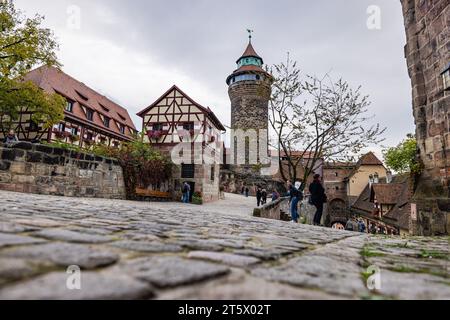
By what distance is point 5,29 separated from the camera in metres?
13.2

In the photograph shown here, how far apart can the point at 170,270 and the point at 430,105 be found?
5896mm

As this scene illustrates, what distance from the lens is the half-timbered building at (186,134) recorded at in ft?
53.3

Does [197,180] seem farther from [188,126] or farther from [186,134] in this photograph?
[188,126]

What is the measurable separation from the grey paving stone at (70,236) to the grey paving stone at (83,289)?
21.5 inches

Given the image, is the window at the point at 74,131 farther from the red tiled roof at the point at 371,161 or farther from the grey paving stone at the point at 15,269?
the red tiled roof at the point at 371,161

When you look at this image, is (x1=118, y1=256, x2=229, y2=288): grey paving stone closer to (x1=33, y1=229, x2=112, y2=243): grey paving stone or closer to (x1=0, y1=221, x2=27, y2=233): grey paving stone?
(x1=33, y1=229, x2=112, y2=243): grey paving stone

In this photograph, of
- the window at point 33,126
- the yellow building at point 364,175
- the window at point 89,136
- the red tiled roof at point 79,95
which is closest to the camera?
the window at point 33,126

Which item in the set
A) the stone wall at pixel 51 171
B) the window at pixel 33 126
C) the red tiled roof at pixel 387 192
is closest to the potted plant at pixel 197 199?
the stone wall at pixel 51 171

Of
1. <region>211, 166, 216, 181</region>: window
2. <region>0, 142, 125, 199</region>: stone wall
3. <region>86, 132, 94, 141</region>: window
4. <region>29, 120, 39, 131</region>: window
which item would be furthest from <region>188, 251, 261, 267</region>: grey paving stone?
<region>86, 132, 94, 141</region>: window

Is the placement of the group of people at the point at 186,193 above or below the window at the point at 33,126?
below

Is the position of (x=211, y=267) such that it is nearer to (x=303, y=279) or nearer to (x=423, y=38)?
(x=303, y=279)

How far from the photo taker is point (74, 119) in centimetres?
1939

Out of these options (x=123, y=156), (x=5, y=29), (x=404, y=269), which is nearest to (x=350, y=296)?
(x=404, y=269)
